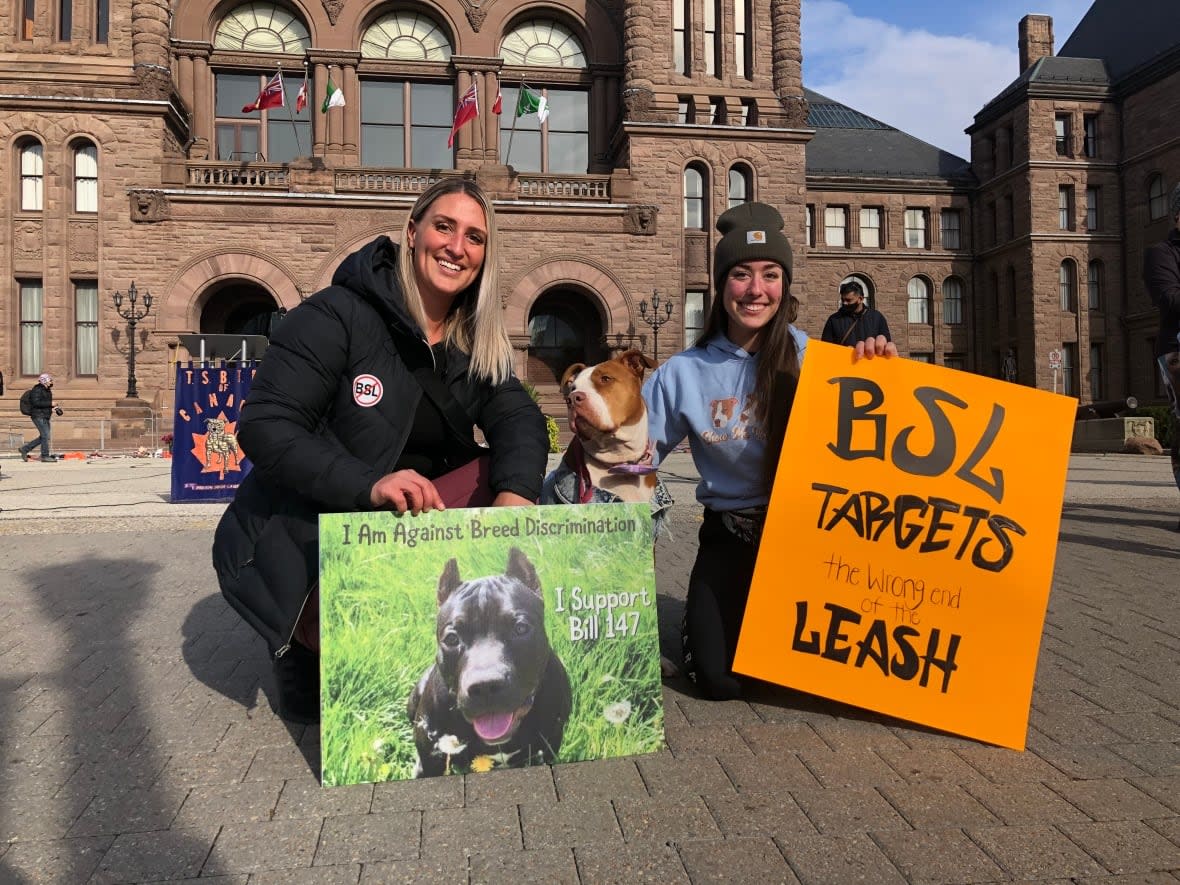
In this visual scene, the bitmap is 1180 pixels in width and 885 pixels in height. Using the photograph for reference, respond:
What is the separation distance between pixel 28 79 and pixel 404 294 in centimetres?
2709

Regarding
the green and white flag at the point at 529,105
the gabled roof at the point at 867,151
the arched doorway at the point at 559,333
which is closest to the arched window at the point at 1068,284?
the gabled roof at the point at 867,151

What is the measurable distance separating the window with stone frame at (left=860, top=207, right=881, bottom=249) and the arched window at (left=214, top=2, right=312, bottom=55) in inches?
988

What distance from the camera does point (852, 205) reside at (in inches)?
1399

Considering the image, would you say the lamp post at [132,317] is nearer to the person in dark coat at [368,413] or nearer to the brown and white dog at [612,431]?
the person in dark coat at [368,413]

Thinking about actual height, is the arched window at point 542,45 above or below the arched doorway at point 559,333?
above

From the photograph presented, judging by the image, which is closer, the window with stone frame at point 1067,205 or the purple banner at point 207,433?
the purple banner at point 207,433

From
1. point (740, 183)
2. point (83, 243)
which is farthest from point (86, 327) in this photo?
point (740, 183)

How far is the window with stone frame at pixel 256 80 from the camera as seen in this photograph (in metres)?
24.9

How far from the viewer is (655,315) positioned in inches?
898

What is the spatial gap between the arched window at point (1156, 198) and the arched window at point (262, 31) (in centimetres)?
3439

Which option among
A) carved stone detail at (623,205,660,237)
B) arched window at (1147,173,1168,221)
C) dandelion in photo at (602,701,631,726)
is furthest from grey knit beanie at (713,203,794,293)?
arched window at (1147,173,1168,221)

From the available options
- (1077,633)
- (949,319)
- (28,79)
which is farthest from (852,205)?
(1077,633)

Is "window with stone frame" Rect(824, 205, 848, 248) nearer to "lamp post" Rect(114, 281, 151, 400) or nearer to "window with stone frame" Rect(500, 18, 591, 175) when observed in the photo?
"window with stone frame" Rect(500, 18, 591, 175)

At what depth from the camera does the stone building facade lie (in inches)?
853
